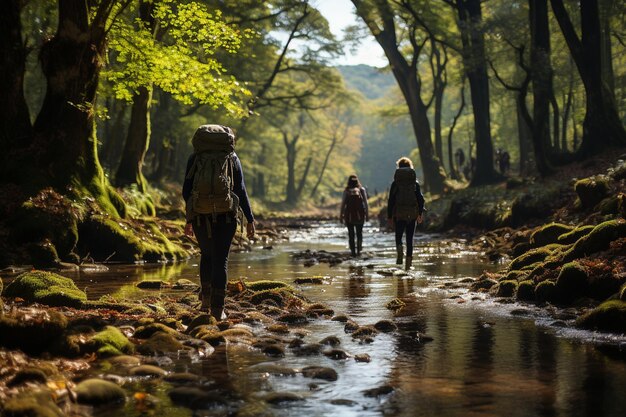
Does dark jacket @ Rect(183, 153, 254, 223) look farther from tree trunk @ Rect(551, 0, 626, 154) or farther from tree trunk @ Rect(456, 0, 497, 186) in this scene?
tree trunk @ Rect(456, 0, 497, 186)

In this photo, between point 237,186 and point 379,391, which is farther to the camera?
point 237,186

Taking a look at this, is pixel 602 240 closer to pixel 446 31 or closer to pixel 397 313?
pixel 397 313

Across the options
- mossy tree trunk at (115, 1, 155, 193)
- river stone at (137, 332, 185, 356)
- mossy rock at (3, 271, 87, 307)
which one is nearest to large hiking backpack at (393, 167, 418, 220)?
mossy rock at (3, 271, 87, 307)

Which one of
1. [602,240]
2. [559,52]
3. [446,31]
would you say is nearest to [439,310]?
[602,240]

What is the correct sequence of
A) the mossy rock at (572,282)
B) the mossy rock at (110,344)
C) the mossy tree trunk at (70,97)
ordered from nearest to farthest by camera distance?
the mossy rock at (110,344) → the mossy rock at (572,282) → the mossy tree trunk at (70,97)

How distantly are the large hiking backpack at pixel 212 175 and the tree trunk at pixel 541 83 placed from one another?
18.5m

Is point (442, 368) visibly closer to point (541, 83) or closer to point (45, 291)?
point (45, 291)

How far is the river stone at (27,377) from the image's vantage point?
4.92 metres

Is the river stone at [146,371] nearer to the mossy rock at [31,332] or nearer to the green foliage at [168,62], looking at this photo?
Result: the mossy rock at [31,332]

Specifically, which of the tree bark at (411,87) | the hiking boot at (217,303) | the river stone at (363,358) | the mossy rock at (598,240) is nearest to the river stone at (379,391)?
the river stone at (363,358)

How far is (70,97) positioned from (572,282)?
11.3 meters

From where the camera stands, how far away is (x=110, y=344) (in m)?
6.34

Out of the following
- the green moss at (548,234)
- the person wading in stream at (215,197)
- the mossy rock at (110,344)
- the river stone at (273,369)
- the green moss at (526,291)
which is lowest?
the river stone at (273,369)

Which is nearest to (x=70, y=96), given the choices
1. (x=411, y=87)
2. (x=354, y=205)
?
(x=354, y=205)
